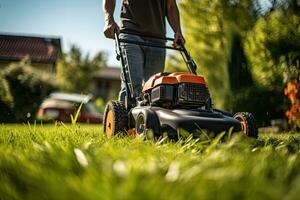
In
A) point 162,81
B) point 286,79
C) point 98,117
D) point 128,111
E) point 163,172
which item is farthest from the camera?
point 98,117

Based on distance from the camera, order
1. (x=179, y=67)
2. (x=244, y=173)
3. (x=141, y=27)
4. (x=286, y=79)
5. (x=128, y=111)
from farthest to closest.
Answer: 1. (x=179, y=67)
2. (x=286, y=79)
3. (x=141, y=27)
4. (x=128, y=111)
5. (x=244, y=173)

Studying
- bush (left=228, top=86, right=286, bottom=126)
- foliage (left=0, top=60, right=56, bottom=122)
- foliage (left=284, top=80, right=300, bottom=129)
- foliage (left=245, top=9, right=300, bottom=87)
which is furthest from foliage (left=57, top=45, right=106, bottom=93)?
foliage (left=284, top=80, right=300, bottom=129)

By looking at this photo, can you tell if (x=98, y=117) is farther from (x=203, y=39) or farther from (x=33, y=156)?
(x=33, y=156)

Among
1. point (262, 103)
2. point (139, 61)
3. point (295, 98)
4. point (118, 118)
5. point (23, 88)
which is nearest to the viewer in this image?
point (118, 118)

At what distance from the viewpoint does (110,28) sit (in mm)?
3617

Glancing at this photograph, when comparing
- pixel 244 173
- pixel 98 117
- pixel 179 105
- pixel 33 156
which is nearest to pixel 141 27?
pixel 179 105

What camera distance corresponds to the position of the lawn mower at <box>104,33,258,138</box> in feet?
8.80

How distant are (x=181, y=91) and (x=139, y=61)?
0.83 meters

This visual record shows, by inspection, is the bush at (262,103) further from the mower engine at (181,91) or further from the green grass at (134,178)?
the green grass at (134,178)

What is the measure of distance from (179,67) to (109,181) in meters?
15.0

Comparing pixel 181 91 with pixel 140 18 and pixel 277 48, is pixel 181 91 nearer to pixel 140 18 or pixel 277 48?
pixel 140 18

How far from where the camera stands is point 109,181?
107 cm

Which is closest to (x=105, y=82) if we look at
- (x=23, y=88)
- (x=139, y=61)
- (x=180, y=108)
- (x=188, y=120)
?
(x=23, y=88)

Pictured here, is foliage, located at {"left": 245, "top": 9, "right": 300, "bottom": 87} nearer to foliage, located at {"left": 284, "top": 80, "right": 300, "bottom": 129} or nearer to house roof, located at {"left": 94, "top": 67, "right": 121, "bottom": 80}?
foliage, located at {"left": 284, "top": 80, "right": 300, "bottom": 129}
